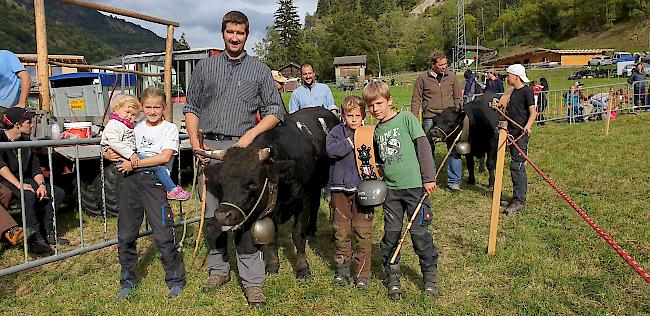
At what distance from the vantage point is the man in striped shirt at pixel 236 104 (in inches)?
159

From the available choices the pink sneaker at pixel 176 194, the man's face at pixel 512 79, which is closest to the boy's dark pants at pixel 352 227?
the pink sneaker at pixel 176 194

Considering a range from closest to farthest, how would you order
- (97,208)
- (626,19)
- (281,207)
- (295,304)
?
(295,304) < (281,207) < (97,208) < (626,19)

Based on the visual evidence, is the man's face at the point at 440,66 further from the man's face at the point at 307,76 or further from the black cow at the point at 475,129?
the man's face at the point at 307,76

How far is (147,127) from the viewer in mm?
4277

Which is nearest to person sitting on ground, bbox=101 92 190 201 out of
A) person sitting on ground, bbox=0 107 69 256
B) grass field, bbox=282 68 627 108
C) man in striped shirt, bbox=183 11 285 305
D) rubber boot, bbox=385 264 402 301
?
man in striped shirt, bbox=183 11 285 305

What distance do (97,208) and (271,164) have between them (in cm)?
428

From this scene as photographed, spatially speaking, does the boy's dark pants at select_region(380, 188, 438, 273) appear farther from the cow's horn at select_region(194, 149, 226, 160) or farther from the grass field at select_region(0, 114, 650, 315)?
the cow's horn at select_region(194, 149, 226, 160)

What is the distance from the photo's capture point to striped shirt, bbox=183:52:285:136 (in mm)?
4152

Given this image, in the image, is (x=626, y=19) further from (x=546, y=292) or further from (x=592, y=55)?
(x=546, y=292)

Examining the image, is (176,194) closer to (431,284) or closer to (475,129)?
(431,284)

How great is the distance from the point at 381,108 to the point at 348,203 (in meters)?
0.98

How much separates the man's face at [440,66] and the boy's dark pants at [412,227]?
4.22 metres

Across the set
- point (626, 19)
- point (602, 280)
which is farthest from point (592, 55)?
point (602, 280)

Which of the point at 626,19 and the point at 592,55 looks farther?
the point at 626,19
